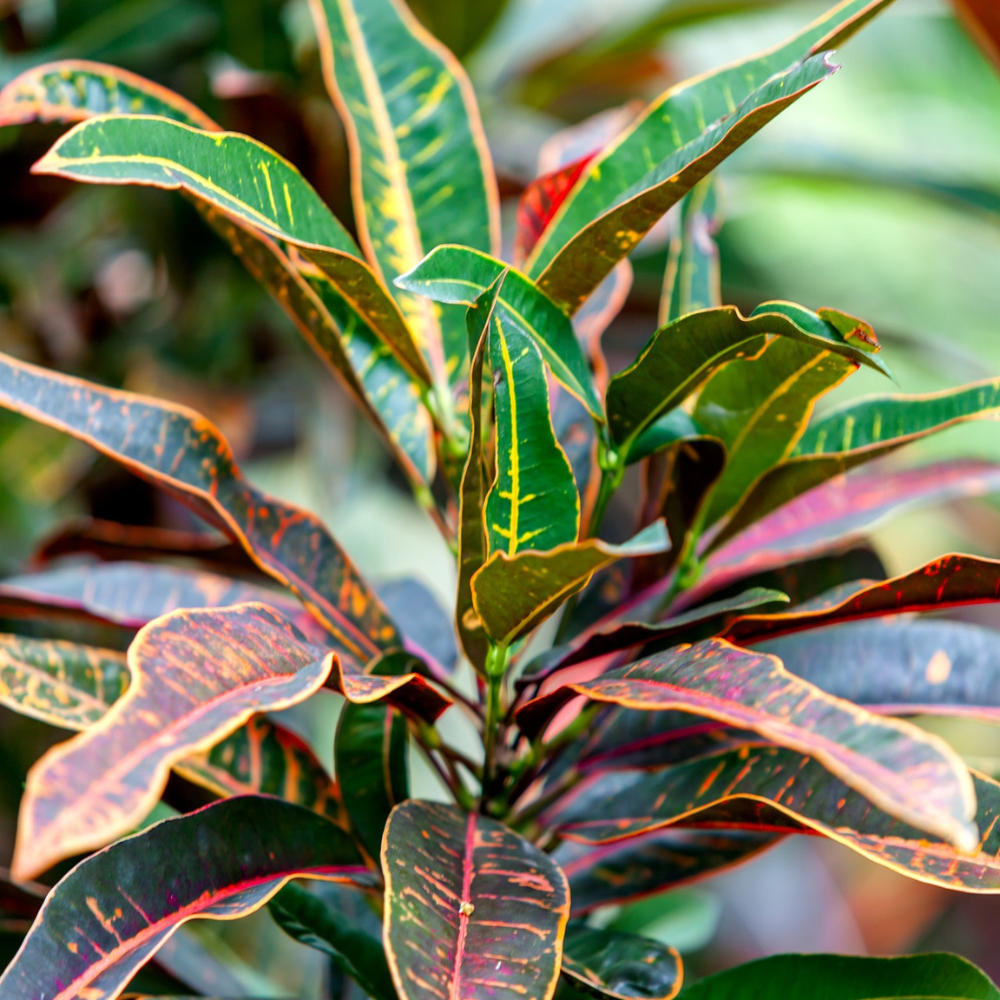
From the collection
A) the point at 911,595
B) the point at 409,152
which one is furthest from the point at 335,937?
the point at 409,152

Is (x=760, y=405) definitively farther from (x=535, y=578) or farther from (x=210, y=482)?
(x=210, y=482)

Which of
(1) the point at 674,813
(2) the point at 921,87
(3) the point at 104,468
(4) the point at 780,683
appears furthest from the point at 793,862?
(2) the point at 921,87

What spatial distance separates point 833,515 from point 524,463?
0.28 metres

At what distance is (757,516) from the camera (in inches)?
A: 19.1

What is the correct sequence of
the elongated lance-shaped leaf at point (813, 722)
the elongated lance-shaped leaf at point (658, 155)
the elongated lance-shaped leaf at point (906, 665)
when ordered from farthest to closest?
Result: the elongated lance-shaped leaf at point (906, 665) < the elongated lance-shaped leaf at point (658, 155) < the elongated lance-shaped leaf at point (813, 722)

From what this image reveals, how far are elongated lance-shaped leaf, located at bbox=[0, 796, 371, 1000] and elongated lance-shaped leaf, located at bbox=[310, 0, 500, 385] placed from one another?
25 centimetres

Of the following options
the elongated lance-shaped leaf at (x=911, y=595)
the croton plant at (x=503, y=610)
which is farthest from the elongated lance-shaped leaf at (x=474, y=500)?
the elongated lance-shaped leaf at (x=911, y=595)

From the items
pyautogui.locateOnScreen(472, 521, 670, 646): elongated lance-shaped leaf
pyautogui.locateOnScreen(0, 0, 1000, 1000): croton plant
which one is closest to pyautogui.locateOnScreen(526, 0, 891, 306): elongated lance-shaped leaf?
pyautogui.locateOnScreen(0, 0, 1000, 1000): croton plant

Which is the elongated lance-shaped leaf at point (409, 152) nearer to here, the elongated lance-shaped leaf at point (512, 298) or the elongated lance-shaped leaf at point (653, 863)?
the elongated lance-shaped leaf at point (512, 298)

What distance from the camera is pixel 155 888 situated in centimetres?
35

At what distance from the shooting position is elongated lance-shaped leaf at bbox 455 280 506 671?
34 centimetres

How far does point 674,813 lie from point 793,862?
1719 mm

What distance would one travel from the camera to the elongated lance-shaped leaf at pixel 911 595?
0.38 meters

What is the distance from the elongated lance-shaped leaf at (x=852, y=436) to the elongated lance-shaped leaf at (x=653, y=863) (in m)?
0.16
